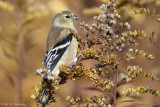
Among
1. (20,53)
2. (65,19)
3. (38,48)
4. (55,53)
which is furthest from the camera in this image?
(38,48)

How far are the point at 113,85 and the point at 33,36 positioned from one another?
16.2ft

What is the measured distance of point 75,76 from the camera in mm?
2336

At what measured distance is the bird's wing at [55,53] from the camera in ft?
9.95

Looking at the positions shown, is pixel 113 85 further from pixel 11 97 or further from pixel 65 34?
pixel 11 97

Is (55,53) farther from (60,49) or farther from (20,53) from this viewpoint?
(20,53)

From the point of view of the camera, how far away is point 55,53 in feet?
10.3

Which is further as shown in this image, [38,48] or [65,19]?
[38,48]

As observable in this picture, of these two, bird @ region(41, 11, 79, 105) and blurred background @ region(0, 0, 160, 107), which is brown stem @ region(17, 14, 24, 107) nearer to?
blurred background @ region(0, 0, 160, 107)

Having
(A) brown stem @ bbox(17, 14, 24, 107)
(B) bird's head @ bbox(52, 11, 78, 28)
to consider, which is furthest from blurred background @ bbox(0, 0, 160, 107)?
(B) bird's head @ bbox(52, 11, 78, 28)

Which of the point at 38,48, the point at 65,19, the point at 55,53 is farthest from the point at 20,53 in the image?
the point at 38,48

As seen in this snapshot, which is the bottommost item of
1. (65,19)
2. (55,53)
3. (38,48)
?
(55,53)

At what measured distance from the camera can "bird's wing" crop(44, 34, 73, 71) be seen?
3.03 m

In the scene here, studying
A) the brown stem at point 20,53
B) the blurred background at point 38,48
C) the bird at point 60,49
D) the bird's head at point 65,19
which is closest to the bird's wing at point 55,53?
the bird at point 60,49

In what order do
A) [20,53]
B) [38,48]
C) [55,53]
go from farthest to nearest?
[38,48]
[20,53]
[55,53]
